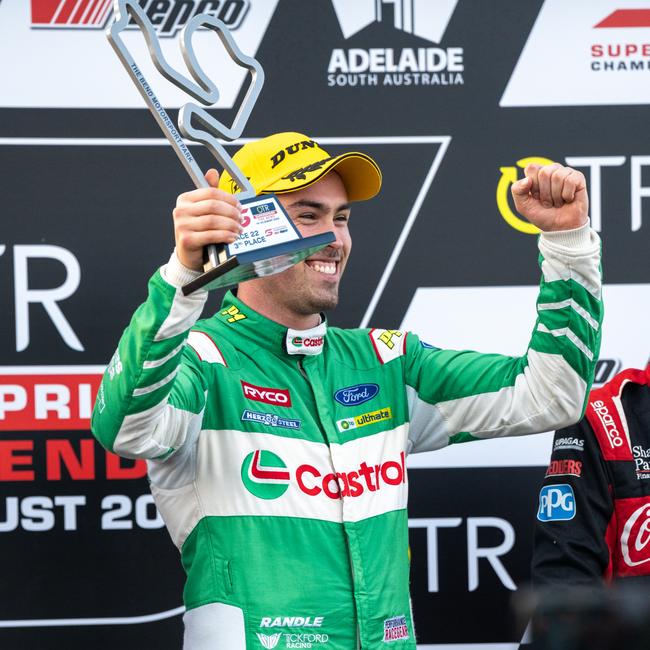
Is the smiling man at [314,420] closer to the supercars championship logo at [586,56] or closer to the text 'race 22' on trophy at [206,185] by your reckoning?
the text 'race 22' on trophy at [206,185]

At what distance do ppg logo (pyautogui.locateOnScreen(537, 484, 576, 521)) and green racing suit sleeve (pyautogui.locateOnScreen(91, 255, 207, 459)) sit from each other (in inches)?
32.5

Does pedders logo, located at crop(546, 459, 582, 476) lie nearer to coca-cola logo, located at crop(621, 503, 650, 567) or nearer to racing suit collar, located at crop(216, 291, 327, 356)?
coca-cola logo, located at crop(621, 503, 650, 567)

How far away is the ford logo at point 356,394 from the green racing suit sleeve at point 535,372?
0.29 ft

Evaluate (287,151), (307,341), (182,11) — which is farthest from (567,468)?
(182,11)

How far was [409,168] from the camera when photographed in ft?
7.97

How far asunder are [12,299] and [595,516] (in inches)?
51.9

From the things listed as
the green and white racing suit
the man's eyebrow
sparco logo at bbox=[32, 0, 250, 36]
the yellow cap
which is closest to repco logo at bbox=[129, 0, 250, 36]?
sparco logo at bbox=[32, 0, 250, 36]

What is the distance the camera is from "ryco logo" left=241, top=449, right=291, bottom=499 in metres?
1.72

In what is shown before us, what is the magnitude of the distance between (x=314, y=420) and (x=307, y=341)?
14 centimetres

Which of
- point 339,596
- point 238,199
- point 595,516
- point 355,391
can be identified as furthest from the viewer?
point 595,516

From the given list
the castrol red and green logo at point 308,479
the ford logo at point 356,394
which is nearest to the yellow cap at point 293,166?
the ford logo at point 356,394

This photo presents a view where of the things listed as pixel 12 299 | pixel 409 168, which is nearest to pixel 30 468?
pixel 12 299

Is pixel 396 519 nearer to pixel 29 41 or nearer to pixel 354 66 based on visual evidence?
pixel 354 66

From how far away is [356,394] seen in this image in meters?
1.86
